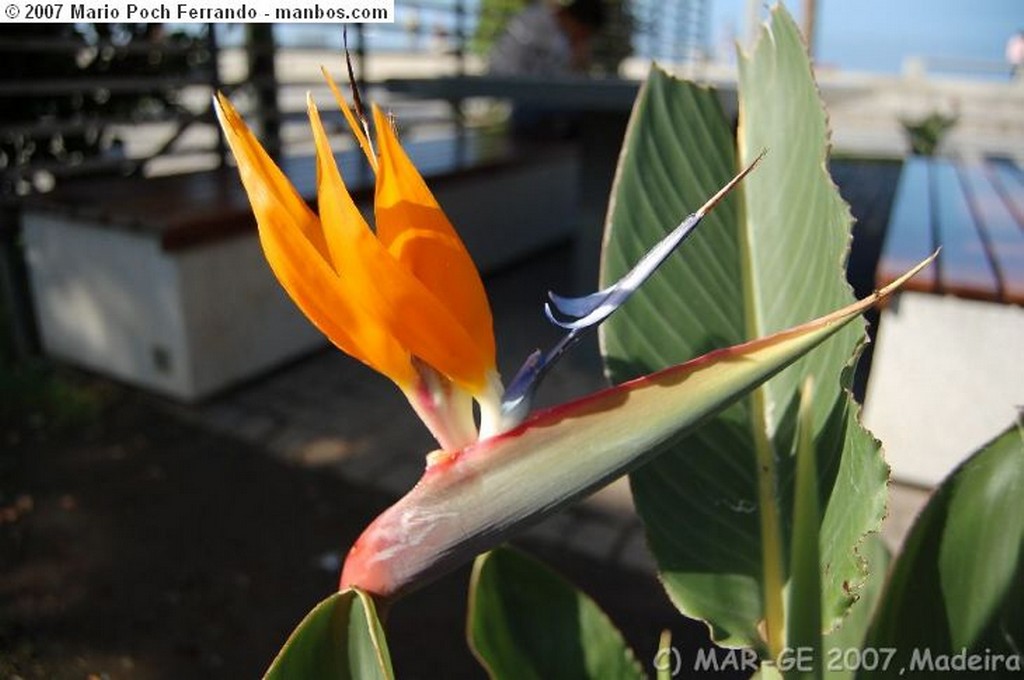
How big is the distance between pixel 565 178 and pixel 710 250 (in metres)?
3.13

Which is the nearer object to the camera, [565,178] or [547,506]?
[547,506]

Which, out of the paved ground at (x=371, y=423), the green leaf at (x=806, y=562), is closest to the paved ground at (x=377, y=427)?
the paved ground at (x=371, y=423)

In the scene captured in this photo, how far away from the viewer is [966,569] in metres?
0.49

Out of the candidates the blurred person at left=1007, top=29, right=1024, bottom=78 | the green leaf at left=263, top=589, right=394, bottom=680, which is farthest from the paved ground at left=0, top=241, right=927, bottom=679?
the blurred person at left=1007, top=29, right=1024, bottom=78

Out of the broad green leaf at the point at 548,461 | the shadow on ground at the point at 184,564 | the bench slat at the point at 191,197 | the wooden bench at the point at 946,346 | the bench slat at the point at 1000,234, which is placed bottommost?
the shadow on ground at the point at 184,564

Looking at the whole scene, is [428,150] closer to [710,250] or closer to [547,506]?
[710,250]

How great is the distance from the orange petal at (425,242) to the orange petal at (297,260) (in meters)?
0.03

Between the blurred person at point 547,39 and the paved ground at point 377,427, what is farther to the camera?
the blurred person at point 547,39

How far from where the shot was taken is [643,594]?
1451 mm

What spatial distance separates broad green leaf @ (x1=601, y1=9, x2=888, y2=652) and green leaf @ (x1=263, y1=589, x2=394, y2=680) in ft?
0.74

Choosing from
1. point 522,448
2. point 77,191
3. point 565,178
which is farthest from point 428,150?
point 522,448

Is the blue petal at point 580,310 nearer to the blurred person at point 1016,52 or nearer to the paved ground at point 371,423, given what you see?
the paved ground at point 371,423

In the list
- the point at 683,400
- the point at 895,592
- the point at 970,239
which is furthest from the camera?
the point at 970,239

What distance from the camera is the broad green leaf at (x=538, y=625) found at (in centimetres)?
62
